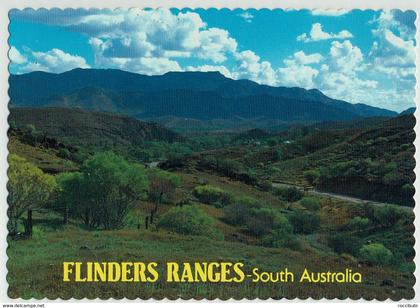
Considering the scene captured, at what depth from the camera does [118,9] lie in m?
11.8

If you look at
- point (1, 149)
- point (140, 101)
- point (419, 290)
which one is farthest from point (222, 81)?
point (419, 290)

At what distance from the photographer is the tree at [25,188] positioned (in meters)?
12.3

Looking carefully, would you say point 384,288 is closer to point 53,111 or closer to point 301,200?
point 301,200

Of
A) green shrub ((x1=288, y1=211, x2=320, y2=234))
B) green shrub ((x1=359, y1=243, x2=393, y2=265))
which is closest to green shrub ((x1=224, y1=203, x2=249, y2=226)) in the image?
green shrub ((x1=288, y1=211, x2=320, y2=234))

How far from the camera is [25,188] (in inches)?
515

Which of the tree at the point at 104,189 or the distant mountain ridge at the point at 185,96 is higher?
the distant mountain ridge at the point at 185,96

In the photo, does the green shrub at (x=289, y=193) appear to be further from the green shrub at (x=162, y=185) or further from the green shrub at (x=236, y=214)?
the green shrub at (x=162, y=185)

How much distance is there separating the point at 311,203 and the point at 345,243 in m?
1.97

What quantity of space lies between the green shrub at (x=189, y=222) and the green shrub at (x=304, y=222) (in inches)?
71.8

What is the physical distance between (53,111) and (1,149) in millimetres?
3143

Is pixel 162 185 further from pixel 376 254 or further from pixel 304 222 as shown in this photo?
pixel 376 254

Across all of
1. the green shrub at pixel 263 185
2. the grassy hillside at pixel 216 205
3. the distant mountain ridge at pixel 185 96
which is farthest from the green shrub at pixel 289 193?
the distant mountain ridge at pixel 185 96

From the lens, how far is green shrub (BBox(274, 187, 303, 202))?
48.6ft

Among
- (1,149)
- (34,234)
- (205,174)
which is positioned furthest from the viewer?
(205,174)
